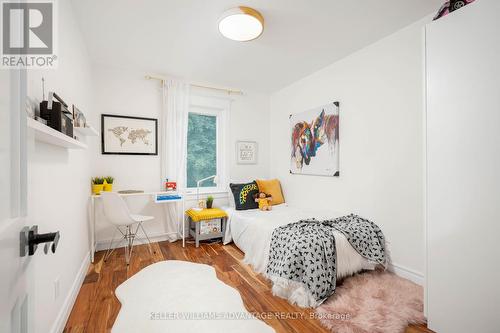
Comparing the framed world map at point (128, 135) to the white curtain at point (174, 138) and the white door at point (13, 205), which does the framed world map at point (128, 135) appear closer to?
the white curtain at point (174, 138)

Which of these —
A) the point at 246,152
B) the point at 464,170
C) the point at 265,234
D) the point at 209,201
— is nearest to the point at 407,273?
the point at 464,170

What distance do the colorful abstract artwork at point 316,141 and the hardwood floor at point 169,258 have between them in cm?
163

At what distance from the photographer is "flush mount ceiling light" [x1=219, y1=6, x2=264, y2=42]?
206cm

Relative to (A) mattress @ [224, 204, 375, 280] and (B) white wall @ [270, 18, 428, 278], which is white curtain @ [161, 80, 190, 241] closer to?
(A) mattress @ [224, 204, 375, 280]

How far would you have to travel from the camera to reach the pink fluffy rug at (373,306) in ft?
5.56

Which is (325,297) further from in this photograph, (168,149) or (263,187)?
(168,149)

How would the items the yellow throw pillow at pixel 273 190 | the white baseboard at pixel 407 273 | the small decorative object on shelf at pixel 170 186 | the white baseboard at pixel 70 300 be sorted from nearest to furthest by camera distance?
the white baseboard at pixel 70 300 → the white baseboard at pixel 407 273 → the small decorative object on shelf at pixel 170 186 → the yellow throw pillow at pixel 273 190

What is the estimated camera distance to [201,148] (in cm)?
407

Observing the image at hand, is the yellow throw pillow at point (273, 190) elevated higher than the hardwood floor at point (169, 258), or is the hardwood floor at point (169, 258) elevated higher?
the yellow throw pillow at point (273, 190)

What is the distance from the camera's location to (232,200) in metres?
3.79

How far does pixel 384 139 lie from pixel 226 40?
208 centimetres

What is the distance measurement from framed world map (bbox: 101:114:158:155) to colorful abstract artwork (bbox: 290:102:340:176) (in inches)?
86.8

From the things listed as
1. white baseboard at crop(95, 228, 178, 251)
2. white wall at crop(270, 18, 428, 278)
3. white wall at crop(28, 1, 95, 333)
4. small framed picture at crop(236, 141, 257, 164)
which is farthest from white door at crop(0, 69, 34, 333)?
small framed picture at crop(236, 141, 257, 164)

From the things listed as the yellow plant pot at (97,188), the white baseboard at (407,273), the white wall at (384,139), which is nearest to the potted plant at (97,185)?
the yellow plant pot at (97,188)
